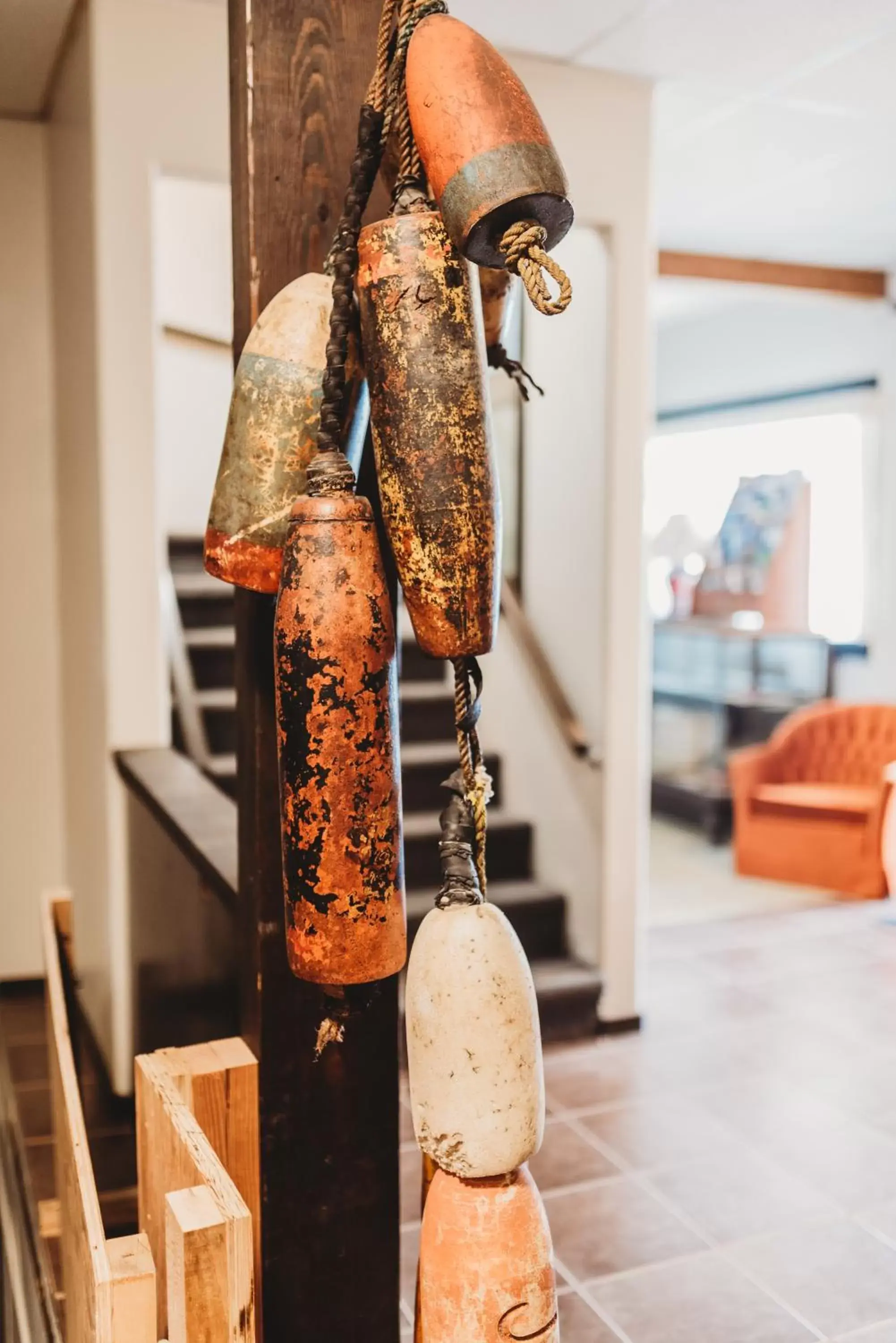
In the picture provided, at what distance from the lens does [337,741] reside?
938 millimetres

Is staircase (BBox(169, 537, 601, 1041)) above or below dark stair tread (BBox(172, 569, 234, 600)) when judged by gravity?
below

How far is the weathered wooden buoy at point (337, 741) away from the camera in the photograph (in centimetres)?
93

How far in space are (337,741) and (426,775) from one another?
3.26m

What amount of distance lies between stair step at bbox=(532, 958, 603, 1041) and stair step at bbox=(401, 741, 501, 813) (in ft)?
2.35

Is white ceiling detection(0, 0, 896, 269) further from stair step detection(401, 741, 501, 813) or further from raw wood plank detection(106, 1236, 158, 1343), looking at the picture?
raw wood plank detection(106, 1236, 158, 1343)

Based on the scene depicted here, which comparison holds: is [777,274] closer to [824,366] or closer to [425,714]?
[824,366]

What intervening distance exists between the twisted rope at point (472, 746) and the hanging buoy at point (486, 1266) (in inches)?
9.3

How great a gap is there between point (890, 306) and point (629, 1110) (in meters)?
4.31

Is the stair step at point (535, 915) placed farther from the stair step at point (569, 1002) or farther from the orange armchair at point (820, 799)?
the orange armchair at point (820, 799)

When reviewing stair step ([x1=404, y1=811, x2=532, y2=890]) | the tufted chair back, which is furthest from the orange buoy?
the tufted chair back

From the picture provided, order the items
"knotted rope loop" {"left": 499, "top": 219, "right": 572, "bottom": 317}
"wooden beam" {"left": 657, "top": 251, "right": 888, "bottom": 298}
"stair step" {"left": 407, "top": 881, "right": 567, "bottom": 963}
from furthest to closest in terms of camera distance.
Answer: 1. "wooden beam" {"left": 657, "top": 251, "right": 888, "bottom": 298}
2. "stair step" {"left": 407, "top": 881, "right": 567, "bottom": 963}
3. "knotted rope loop" {"left": 499, "top": 219, "right": 572, "bottom": 317}

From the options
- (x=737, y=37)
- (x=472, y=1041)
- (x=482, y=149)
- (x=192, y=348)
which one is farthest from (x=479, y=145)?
(x=192, y=348)

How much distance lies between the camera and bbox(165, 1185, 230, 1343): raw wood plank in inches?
40.9

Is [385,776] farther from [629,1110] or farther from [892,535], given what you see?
[892,535]
